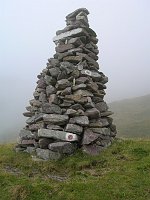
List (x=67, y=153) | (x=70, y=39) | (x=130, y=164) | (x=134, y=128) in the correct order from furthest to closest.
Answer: (x=134, y=128), (x=70, y=39), (x=67, y=153), (x=130, y=164)

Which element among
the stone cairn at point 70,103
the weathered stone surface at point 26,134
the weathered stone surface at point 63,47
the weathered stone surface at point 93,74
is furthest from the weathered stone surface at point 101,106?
the weathered stone surface at point 26,134

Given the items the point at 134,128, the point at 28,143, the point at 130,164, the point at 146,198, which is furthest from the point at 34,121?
the point at 134,128

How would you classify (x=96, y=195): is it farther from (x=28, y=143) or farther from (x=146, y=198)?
(x=28, y=143)

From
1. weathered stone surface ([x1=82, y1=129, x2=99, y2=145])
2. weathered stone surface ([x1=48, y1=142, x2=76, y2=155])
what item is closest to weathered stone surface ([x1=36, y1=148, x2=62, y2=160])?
weathered stone surface ([x1=48, y1=142, x2=76, y2=155])

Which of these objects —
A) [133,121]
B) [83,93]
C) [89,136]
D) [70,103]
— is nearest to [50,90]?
[70,103]

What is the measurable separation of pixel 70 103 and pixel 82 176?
4982 millimetres

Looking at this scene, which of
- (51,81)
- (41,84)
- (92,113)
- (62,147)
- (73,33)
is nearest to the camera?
(62,147)

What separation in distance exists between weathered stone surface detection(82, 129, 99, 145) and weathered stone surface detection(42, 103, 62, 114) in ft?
6.54

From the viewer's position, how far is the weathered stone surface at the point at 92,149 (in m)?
17.8

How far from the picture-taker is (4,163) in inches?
701

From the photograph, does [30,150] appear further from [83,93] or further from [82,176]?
[82,176]

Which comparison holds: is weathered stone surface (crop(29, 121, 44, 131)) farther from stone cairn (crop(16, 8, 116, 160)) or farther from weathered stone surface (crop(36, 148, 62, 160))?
weathered stone surface (crop(36, 148, 62, 160))

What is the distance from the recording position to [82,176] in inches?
603

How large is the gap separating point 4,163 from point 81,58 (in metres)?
7.92
